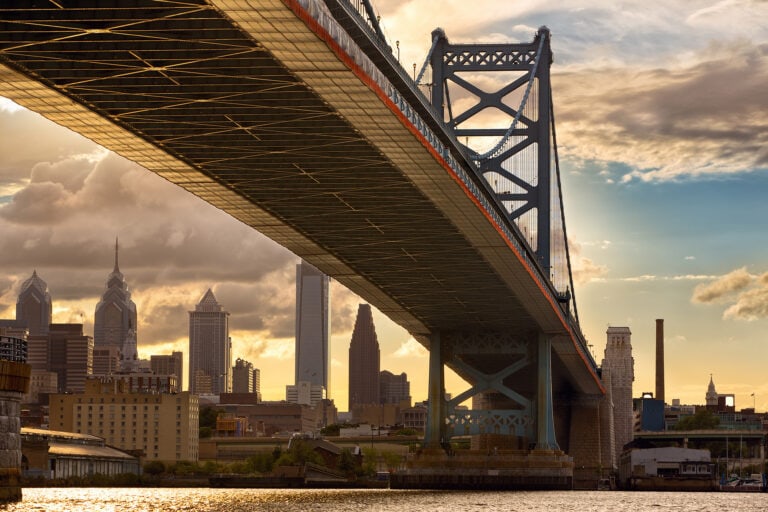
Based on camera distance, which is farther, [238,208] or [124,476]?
[124,476]

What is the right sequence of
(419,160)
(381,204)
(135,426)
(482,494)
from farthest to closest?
(135,426)
(482,494)
(381,204)
(419,160)

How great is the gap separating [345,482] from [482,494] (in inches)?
1187

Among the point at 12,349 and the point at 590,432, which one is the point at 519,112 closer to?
the point at 12,349

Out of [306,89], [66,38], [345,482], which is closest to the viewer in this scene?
[66,38]

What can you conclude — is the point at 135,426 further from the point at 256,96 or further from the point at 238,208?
the point at 256,96

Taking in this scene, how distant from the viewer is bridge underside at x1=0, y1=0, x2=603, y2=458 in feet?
115

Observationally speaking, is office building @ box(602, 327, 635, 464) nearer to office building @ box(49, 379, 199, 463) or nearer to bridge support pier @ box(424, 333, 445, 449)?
office building @ box(49, 379, 199, 463)

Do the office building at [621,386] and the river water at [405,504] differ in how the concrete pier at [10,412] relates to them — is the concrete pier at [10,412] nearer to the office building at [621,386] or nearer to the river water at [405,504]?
the river water at [405,504]

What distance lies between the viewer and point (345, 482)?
10750 cm

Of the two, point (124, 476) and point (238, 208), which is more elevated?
point (238, 208)

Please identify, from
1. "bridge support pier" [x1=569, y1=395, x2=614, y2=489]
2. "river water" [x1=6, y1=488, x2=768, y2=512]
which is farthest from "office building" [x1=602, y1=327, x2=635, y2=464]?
"river water" [x1=6, y1=488, x2=768, y2=512]

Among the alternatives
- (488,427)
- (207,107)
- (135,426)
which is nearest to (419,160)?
(207,107)

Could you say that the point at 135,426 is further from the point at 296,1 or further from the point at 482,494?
the point at 296,1

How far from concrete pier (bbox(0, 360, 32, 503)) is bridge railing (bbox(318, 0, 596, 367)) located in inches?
448
